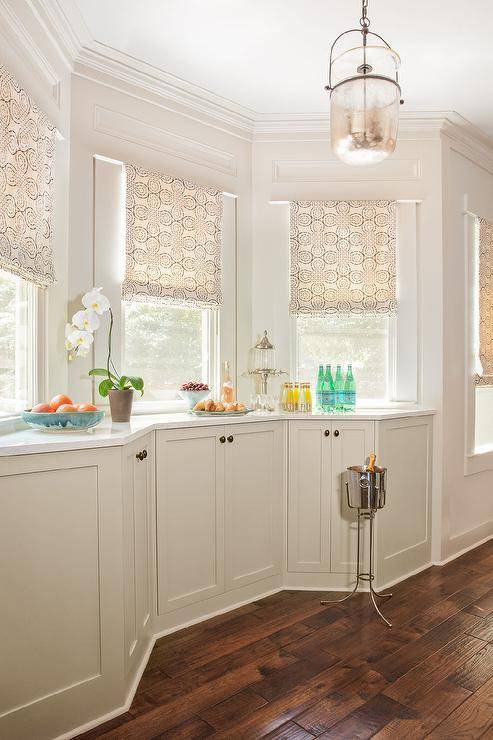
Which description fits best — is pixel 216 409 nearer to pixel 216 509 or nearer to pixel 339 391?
pixel 216 509

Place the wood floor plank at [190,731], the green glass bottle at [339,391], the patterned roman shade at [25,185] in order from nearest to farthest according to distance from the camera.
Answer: the wood floor plank at [190,731]
the patterned roman shade at [25,185]
the green glass bottle at [339,391]

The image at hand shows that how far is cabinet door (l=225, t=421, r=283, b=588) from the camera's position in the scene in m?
3.05

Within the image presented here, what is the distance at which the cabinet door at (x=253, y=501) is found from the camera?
10.00 ft

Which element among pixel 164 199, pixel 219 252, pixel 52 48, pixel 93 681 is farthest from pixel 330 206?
pixel 93 681

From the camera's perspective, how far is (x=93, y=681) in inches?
81.1

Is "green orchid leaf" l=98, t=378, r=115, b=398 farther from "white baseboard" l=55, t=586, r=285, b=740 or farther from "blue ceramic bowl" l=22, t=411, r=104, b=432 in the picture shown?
"white baseboard" l=55, t=586, r=285, b=740

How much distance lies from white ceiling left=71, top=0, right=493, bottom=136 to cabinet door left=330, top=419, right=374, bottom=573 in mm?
2069

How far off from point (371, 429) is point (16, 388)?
1.95 metres

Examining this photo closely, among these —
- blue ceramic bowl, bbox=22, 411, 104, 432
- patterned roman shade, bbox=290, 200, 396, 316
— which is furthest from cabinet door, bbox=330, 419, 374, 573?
blue ceramic bowl, bbox=22, 411, 104, 432

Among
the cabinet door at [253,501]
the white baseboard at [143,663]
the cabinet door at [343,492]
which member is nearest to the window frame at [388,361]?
the cabinet door at [343,492]

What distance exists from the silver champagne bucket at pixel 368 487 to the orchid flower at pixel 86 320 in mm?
1505

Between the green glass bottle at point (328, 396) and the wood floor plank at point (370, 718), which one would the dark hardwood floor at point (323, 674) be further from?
the green glass bottle at point (328, 396)

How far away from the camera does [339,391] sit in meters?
3.52

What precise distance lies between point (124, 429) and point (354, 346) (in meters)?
1.94
